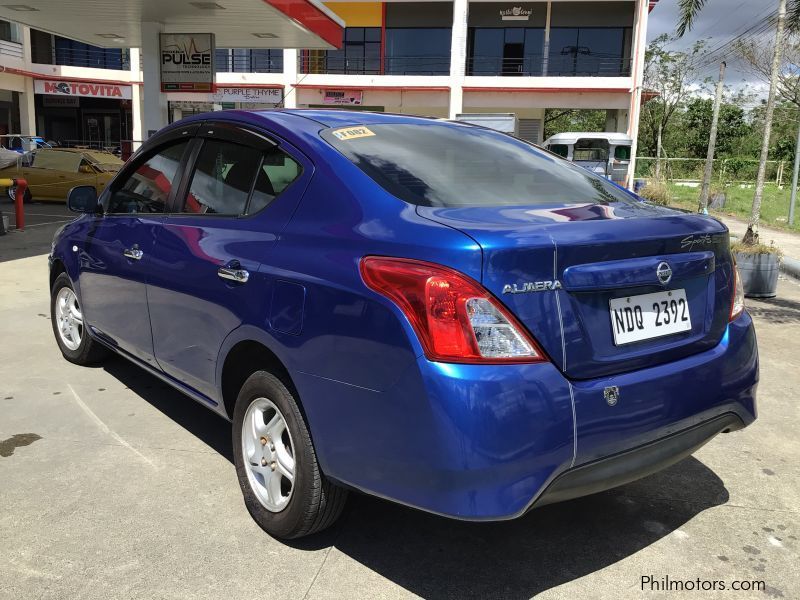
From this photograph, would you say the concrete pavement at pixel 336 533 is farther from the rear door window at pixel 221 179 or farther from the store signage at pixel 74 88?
the store signage at pixel 74 88

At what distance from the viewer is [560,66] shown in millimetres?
33562

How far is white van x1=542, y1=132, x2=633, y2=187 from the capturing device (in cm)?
2488

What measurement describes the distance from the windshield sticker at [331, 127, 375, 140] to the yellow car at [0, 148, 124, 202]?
1655cm

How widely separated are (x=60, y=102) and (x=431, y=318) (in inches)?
1612

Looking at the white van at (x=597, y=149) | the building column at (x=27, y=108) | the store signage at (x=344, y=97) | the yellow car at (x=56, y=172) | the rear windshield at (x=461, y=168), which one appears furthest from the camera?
the building column at (x=27, y=108)

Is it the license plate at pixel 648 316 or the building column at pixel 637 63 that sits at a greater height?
the building column at pixel 637 63

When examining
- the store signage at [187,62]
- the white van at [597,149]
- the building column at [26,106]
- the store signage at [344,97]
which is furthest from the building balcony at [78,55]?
the store signage at [187,62]

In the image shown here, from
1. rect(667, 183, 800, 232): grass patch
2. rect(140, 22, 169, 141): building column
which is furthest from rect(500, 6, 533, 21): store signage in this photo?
rect(140, 22, 169, 141): building column

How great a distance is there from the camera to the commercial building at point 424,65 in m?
31.3

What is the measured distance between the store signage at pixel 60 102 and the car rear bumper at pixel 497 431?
4020 cm

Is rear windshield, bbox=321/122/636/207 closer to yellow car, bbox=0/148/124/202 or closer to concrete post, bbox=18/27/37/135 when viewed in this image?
yellow car, bbox=0/148/124/202

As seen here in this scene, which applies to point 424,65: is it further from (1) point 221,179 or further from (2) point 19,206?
Answer: (1) point 221,179

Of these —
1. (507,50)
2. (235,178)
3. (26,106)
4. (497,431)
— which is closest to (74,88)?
(26,106)

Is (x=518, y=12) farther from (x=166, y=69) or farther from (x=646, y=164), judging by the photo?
(x=166, y=69)
